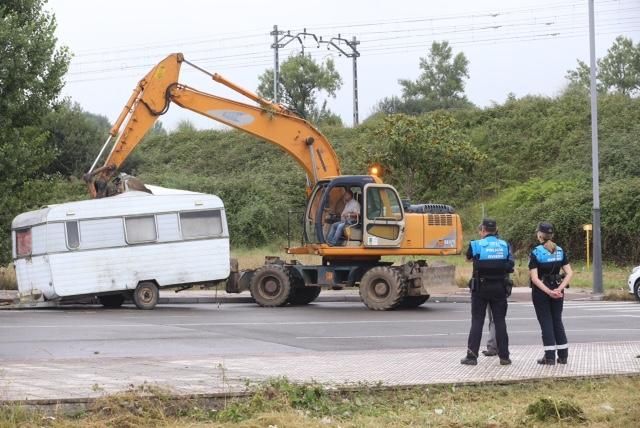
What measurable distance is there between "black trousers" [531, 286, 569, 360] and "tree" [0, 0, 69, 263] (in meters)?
19.3

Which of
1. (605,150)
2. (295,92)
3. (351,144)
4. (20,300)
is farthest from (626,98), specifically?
(20,300)

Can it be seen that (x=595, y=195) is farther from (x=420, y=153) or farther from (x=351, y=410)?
(x=351, y=410)

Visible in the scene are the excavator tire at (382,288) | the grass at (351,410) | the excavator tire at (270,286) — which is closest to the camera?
the grass at (351,410)

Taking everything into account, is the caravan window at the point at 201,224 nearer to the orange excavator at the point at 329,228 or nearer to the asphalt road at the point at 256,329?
the orange excavator at the point at 329,228

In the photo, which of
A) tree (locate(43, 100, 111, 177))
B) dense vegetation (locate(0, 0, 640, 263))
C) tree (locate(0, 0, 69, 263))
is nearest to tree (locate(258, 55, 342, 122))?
dense vegetation (locate(0, 0, 640, 263))

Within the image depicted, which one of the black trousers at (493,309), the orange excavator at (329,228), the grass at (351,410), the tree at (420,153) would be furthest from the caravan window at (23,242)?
the tree at (420,153)

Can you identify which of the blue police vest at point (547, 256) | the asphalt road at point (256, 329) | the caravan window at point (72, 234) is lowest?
the asphalt road at point (256, 329)

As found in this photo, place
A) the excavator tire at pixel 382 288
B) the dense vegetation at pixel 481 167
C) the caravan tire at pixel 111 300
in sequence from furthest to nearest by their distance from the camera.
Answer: the dense vegetation at pixel 481 167 < the caravan tire at pixel 111 300 < the excavator tire at pixel 382 288

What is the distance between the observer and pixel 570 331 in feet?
63.8

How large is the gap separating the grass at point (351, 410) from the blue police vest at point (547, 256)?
288 cm

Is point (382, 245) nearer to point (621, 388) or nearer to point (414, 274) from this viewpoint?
point (414, 274)

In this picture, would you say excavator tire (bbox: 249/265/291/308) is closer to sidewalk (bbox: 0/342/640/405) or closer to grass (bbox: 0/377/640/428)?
sidewalk (bbox: 0/342/640/405)

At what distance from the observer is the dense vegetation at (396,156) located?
100 feet

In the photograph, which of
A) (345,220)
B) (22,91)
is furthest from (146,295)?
(22,91)
